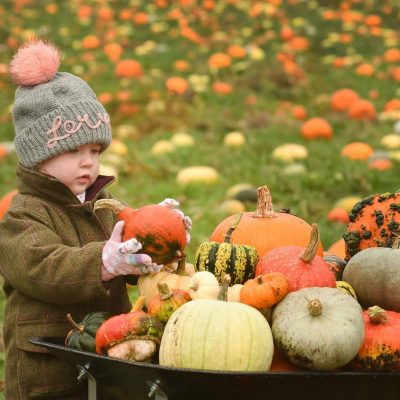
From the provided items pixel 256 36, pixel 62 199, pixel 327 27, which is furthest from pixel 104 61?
pixel 62 199

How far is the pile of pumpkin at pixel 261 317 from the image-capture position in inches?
93.3

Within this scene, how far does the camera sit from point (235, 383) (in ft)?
7.45

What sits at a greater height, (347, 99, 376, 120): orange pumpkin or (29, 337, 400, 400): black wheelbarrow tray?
(29, 337, 400, 400): black wheelbarrow tray

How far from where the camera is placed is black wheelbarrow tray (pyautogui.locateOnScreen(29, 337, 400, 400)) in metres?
2.25

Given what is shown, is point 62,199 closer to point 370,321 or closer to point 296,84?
point 370,321

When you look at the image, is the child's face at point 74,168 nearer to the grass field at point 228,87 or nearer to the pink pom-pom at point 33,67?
the pink pom-pom at point 33,67

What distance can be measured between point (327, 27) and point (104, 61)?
3468 mm

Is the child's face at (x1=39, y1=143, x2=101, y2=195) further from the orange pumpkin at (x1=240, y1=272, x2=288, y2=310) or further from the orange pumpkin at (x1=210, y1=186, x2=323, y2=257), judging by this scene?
the orange pumpkin at (x1=240, y1=272, x2=288, y2=310)

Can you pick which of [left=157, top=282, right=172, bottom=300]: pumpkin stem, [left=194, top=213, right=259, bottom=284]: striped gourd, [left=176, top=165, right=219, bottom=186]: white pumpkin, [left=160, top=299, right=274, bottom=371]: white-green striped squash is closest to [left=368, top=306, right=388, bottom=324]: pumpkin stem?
[left=160, top=299, right=274, bottom=371]: white-green striped squash

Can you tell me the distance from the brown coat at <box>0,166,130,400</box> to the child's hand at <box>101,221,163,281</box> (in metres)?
0.03

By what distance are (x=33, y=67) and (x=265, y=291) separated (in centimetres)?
123

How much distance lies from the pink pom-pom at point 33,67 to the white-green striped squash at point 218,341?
3.86ft

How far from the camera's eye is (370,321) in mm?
2557

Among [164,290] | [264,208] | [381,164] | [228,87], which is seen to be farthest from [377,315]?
[228,87]
